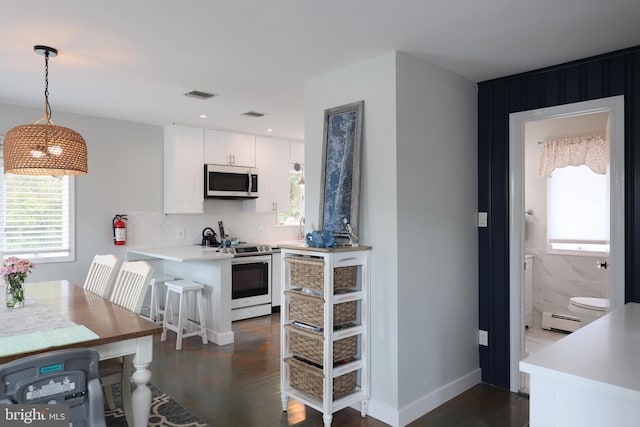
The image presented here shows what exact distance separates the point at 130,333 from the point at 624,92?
3.18m

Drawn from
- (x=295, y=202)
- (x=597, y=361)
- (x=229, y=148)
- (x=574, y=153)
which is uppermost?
(x=229, y=148)

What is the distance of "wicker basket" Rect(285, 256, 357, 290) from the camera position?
8.93 ft

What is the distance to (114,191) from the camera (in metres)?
4.85

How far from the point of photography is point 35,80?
3.37 m

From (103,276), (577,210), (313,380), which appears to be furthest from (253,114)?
(577,210)

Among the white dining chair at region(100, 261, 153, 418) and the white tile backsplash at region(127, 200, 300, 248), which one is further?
the white tile backsplash at region(127, 200, 300, 248)

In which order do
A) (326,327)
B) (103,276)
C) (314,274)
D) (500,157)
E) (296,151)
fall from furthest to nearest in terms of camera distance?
1. (296,151)
2. (500,157)
3. (103,276)
4. (314,274)
5. (326,327)

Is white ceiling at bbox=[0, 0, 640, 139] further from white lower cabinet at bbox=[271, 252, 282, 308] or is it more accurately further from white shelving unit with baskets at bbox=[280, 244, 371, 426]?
white lower cabinet at bbox=[271, 252, 282, 308]

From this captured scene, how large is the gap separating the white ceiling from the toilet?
2466mm

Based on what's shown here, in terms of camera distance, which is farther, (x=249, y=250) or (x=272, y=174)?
(x=272, y=174)

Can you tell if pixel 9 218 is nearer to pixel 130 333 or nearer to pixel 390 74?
pixel 130 333

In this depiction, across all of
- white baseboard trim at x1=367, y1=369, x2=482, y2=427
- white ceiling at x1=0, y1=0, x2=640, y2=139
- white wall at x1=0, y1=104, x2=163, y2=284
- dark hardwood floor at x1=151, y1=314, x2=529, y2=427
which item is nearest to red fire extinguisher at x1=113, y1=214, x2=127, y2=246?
white wall at x1=0, y1=104, x2=163, y2=284

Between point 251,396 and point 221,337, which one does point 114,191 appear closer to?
point 221,337

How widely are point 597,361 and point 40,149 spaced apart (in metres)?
2.83
